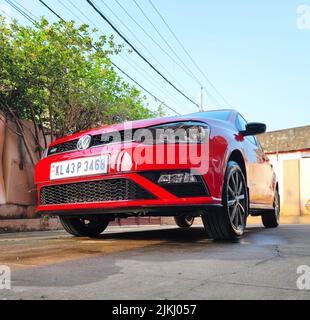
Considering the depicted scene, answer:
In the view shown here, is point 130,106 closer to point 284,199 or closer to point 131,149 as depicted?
point 131,149

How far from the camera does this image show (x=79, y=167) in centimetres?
364

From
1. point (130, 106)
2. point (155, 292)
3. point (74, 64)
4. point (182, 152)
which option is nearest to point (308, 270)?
point (155, 292)

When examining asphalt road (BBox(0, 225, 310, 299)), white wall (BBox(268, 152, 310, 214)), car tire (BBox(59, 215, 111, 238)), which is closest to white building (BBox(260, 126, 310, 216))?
white wall (BBox(268, 152, 310, 214))

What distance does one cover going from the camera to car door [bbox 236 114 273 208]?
4.46 meters

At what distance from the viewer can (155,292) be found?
5.49 ft

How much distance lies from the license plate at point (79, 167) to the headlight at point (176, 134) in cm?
37

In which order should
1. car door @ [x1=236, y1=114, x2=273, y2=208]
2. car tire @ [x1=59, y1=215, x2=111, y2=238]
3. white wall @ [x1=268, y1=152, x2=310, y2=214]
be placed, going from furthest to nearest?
1. white wall @ [x1=268, y1=152, x2=310, y2=214]
2. car tire @ [x1=59, y1=215, x2=111, y2=238]
3. car door @ [x1=236, y1=114, x2=273, y2=208]

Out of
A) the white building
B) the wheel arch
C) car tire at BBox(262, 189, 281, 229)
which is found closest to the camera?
the wheel arch

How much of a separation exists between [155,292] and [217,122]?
2.31m

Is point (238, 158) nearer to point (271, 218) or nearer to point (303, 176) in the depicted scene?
point (271, 218)

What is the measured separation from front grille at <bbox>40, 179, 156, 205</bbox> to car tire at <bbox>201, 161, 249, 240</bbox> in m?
0.60

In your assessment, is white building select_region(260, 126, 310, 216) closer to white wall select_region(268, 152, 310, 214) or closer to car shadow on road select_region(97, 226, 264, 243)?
white wall select_region(268, 152, 310, 214)

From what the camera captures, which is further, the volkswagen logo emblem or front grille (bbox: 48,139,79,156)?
front grille (bbox: 48,139,79,156)

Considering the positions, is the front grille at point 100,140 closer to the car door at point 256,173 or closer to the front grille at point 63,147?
the front grille at point 63,147
